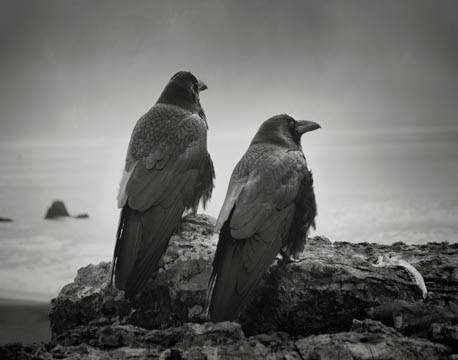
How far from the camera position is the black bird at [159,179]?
423cm

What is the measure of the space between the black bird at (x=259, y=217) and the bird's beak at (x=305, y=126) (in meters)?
0.21

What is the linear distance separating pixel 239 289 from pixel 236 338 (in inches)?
18.1

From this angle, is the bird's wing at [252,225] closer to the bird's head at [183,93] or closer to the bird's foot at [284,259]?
the bird's foot at [284,259]

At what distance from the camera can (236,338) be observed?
3.54 m

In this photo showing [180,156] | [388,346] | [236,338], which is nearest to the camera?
[388,346]

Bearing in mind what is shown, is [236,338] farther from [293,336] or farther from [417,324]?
[417,324]

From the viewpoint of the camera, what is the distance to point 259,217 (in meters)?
4.19

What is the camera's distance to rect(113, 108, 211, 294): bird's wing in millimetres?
4215

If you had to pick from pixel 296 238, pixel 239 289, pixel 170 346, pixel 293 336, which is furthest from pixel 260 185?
pixel 170 346

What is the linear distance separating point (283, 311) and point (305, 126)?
6.22ft

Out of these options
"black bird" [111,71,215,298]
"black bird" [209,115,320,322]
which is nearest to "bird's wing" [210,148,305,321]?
"black bird" [209,115,320,322]

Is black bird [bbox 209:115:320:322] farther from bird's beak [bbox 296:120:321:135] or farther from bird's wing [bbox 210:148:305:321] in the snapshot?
bird's beak [bbox 296:120:321:135]

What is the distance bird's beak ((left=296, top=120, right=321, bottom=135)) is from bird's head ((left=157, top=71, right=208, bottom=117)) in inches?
38.7

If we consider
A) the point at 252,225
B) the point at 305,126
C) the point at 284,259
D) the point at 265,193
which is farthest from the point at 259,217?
the point at 305,126
